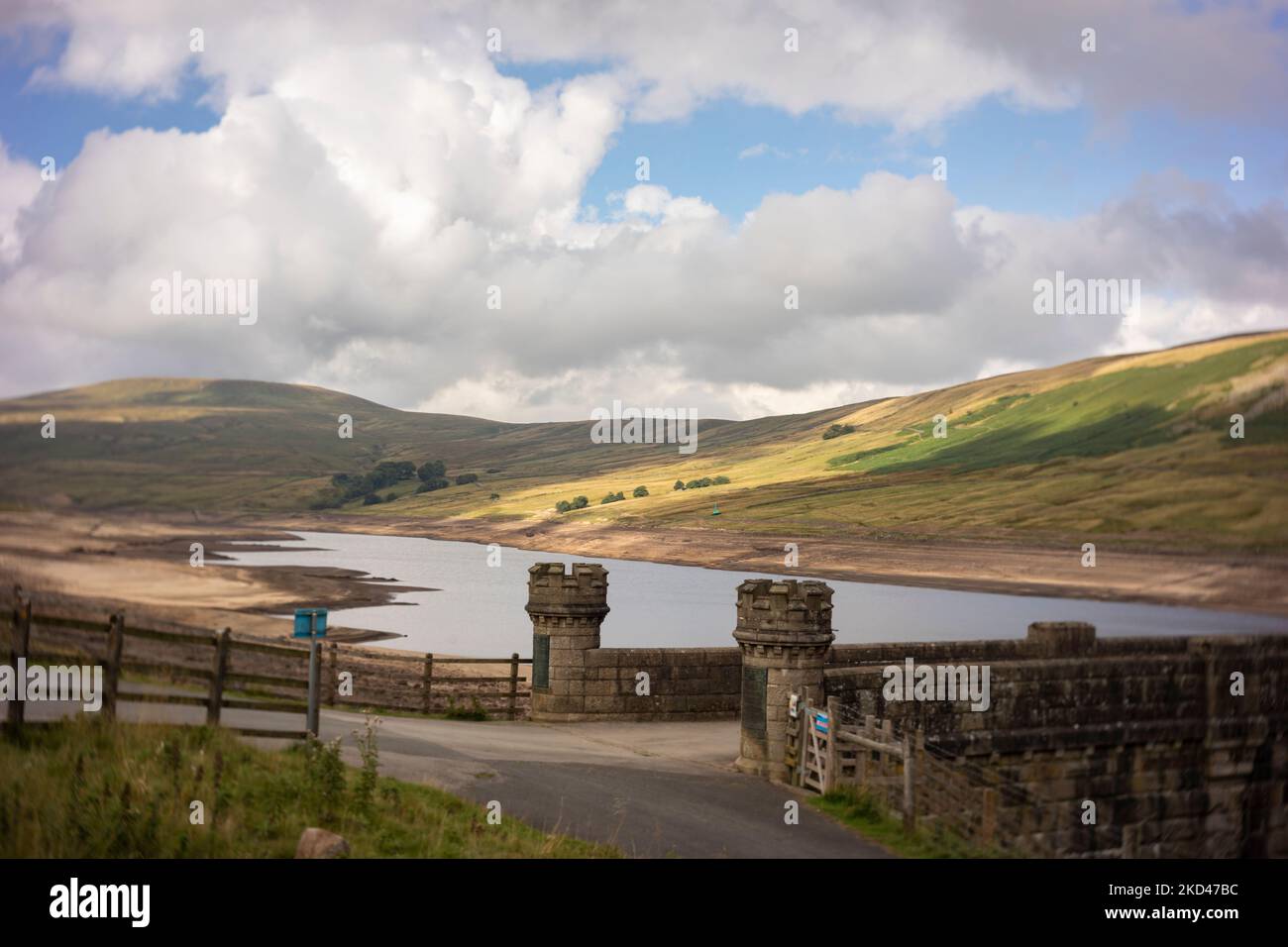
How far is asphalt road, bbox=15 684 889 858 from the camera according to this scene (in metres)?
12.7

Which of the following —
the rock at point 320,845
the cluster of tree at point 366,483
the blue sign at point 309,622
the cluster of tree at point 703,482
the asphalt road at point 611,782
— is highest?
the cluster of tree at point 703,482

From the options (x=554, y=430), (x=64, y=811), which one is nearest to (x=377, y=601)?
(x=64, y=811)

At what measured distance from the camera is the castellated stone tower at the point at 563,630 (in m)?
21.0

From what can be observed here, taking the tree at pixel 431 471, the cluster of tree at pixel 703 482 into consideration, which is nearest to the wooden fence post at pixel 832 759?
the tree at pixel 431 471

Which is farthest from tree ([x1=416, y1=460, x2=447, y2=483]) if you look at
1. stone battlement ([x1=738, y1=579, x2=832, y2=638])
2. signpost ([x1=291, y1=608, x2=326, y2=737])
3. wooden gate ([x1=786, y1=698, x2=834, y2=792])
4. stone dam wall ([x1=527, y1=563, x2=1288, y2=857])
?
signpost ([x1=291, y1=608, x2=326, y2=737])

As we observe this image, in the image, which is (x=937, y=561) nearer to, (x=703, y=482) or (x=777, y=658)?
(x=703, y=482)

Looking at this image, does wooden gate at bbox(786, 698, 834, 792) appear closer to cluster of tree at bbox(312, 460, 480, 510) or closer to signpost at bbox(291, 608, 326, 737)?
signpost at bbox(291, 608, 326, 737)

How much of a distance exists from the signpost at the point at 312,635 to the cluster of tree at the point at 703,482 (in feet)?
395

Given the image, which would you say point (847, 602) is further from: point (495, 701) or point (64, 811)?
point (64, 811)

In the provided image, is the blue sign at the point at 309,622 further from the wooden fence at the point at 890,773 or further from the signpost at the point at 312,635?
the wooden fence at the point at 890,773

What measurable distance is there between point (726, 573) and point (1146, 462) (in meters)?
50.2

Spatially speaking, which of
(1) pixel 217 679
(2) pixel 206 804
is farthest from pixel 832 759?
(2) pixel 206 804

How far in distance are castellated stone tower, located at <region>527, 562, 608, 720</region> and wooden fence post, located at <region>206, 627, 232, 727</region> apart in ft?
29.0

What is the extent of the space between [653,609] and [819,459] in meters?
69.7
